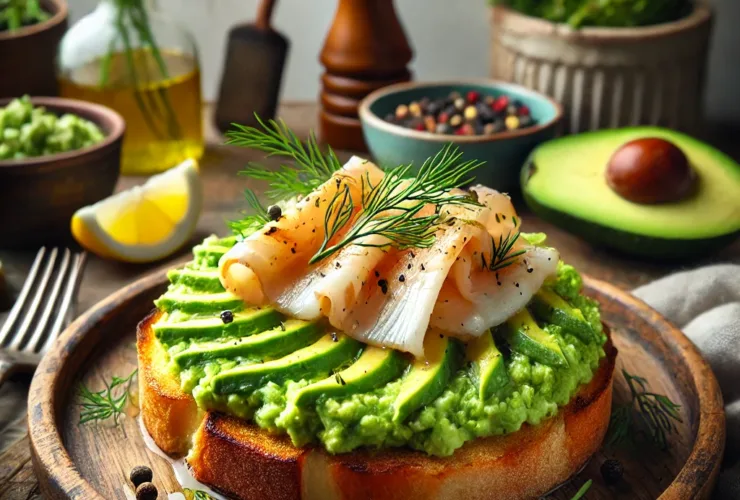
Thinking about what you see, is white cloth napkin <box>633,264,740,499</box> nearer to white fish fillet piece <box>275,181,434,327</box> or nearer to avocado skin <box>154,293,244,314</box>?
white fish fillet piece <box>275,181,434,327</box>

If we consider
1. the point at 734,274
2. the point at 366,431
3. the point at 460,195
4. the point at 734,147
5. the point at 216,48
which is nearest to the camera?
the point at 366,431

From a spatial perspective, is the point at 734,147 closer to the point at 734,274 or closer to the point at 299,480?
the point at 734,274

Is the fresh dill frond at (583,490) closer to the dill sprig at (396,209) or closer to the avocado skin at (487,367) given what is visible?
the avocado skin at (487,367)

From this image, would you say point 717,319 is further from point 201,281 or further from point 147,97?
point 147,97

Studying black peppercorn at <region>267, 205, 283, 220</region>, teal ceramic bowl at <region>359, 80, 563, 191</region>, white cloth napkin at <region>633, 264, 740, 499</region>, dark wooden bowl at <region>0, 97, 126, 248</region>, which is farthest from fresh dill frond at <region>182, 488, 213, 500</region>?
teal ceramic bowl at <region>359, 80, 563, 191</region>

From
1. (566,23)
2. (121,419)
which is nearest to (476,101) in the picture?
(566,23)

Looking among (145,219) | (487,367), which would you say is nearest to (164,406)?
(487,367)

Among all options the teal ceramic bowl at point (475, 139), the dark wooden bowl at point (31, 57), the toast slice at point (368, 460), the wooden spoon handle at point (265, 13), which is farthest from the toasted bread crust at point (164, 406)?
the wooden spoon handle at point (265, 13)
